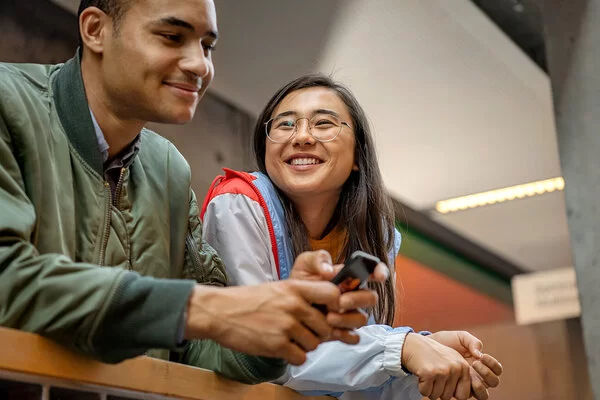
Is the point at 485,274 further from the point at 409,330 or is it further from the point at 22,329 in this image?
the point at 22,329

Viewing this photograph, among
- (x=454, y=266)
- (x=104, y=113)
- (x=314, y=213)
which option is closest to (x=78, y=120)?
(x=104, y=113)

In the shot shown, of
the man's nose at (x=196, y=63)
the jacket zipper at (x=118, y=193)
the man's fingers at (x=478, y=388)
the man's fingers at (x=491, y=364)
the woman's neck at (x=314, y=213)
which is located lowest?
the man's fingers at (x=478, y=388)

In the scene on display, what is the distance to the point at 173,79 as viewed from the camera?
4.84ft

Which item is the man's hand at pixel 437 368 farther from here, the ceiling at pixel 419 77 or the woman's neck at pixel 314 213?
the ceiling at pixel 419 77

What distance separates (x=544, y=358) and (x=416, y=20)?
10.00 ft

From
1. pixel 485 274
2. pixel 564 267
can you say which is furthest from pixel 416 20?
pixel 564 267

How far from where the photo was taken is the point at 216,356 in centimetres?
147

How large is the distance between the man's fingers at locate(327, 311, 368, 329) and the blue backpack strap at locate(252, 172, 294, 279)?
0.69 meters

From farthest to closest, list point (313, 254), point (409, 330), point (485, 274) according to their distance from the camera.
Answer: point (485, 274), point (409, 330), point (313, 254)

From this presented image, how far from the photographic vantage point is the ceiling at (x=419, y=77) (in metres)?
4.15

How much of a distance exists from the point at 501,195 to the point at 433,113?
1.64 metres

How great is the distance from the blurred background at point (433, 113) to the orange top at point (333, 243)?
72.1 inches

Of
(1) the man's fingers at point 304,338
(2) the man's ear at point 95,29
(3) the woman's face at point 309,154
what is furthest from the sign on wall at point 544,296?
(1) the man's fingers at point 304,338

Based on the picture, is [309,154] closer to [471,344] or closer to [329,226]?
[329,226]
